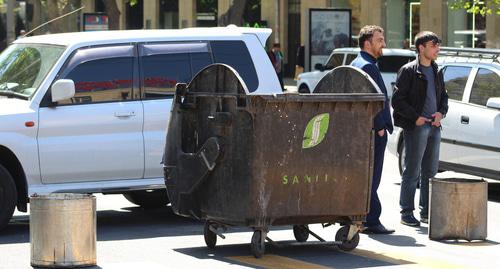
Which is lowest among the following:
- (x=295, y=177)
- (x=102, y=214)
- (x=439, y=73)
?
(x=102, y=214)

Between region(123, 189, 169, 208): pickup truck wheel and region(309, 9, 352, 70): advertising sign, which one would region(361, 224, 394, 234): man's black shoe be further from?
region(309, 9, 352, 70): advertising sign

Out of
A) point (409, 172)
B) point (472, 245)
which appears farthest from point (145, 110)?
point (472, 245)

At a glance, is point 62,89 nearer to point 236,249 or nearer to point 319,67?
point 236,249

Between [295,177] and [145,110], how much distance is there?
246 centimetres

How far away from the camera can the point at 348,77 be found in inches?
398

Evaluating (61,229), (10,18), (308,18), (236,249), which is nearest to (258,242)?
(236,249)

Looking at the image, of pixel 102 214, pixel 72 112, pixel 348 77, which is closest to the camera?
pixel 348 77

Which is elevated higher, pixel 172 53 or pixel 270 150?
pixel 172 53

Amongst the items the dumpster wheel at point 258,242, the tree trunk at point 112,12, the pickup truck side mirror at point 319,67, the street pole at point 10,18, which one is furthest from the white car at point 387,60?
the dumpster wheel at point 258,242

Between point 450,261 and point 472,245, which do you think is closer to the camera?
point 450,261

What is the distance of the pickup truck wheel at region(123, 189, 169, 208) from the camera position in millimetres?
12891

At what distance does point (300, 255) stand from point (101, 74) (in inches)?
115

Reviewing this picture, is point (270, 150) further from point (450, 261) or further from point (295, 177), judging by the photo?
point (450, 261)

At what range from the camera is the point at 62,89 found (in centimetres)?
1066
